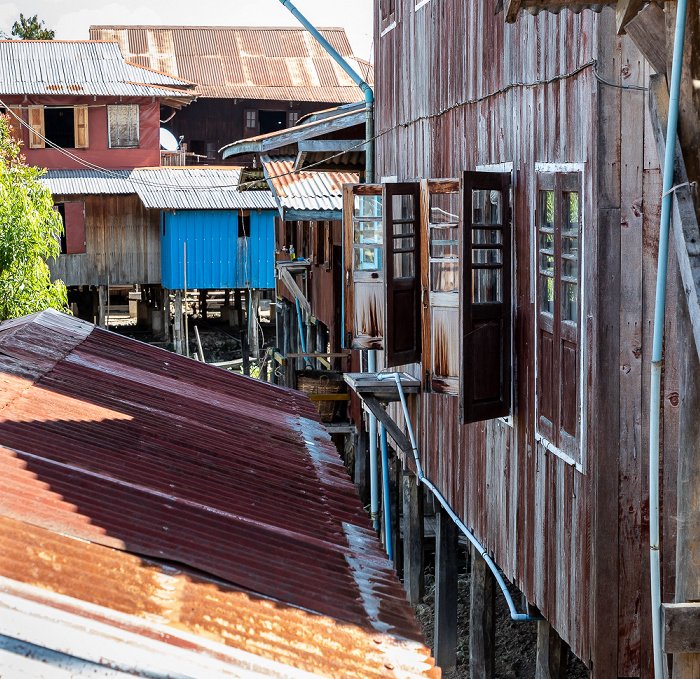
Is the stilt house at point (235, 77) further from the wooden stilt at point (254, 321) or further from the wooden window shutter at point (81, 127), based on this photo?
the wooden stilt at point (254, 321)

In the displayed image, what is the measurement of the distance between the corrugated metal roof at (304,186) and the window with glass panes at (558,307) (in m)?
→ 7.45

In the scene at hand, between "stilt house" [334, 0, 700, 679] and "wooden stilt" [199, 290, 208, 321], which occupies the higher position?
"stilt house" [334, 0, 700, 679]

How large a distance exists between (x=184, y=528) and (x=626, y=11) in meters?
2.90

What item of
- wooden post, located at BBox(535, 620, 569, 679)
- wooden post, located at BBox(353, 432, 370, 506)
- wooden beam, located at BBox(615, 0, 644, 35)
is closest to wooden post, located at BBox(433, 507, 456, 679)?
wooden post, located at BBox(535, 620, 569, 679)

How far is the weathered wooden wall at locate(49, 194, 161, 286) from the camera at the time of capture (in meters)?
28.8

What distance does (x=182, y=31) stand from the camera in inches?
1631

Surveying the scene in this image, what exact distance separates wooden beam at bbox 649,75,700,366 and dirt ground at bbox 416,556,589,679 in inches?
267

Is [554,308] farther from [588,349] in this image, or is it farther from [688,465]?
[688,465]

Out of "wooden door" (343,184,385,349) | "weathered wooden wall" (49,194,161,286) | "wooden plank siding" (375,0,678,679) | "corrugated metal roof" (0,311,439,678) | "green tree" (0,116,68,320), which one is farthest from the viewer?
"weathered wooden wall" (49,194,161,286)

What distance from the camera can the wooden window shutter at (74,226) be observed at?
93.3ft

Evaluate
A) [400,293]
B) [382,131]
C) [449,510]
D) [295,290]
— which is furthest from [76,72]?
[449,510]

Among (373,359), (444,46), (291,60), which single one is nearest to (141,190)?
(291,60)

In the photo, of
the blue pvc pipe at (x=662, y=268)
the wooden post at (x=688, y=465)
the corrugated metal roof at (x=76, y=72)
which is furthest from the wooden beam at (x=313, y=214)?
the corrugated metal roof at (x=76, y=72)

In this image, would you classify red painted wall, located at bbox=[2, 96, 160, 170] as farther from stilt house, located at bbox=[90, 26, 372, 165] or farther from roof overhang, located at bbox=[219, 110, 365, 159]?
roof overhang, located at bbox=[219, 110, 365, 159]
